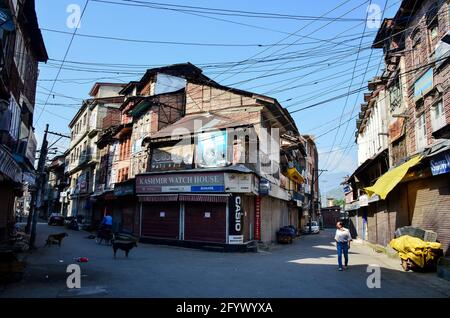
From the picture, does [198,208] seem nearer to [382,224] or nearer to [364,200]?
[382,224]

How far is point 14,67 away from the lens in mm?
16156

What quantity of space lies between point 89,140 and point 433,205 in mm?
38532

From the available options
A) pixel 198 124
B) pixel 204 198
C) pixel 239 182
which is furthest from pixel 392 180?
pixel 198 124

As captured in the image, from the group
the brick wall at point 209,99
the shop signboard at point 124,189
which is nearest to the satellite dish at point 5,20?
the brick wall at point 209,99

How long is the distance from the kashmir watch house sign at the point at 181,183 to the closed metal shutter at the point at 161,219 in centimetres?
102

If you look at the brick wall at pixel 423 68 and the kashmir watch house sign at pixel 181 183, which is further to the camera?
the kashmir watch house sign at pixel 181 183

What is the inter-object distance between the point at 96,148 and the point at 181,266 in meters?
30.7

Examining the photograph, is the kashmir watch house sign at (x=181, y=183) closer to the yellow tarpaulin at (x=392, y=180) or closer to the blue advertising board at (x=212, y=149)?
the blue advertising board at (x=212, y=149)

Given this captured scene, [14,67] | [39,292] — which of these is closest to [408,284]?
[39,292]

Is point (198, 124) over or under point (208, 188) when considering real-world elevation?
over

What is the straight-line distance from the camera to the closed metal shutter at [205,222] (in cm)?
1994

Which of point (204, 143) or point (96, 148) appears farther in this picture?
point (96, 148)

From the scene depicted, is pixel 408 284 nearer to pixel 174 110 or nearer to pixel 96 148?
pixel 174 110

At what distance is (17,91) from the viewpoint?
56.7 feet
